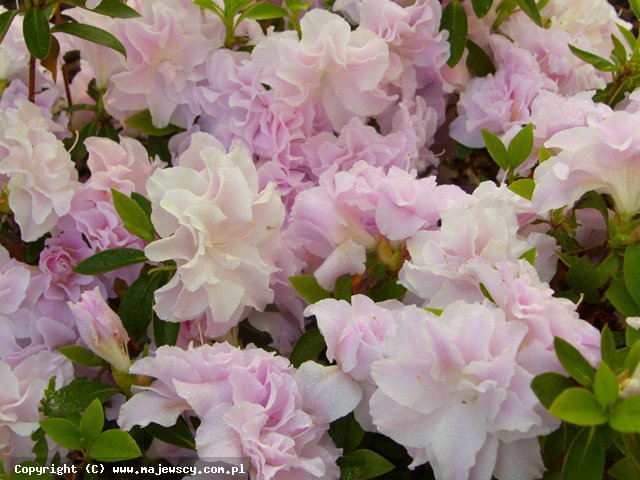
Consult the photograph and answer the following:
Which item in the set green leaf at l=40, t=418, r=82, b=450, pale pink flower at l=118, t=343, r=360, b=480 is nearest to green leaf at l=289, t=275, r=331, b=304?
pale pink flower at l=118, t=343, r=360, b=480

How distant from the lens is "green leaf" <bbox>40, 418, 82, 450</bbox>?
0.97m

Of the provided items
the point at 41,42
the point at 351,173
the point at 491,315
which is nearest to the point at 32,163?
the point at 41,42

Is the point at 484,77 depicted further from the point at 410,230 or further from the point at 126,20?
the point at 126,20

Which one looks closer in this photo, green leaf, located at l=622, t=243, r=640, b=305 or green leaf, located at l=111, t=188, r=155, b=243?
green leaf, located at l=622, t=243, r=640, b=305

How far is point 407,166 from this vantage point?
1.25 m

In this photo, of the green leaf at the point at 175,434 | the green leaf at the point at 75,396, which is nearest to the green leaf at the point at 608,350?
the green leaf at the point at 175,434

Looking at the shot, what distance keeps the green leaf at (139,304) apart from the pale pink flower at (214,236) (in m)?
0.12

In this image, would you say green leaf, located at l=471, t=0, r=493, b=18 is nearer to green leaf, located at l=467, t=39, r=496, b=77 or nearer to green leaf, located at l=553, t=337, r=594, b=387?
green leaf, located at l=467, t=39, r=496, b=77

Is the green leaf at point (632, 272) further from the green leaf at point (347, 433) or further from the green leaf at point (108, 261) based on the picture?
the green leaf at point (108, 261)

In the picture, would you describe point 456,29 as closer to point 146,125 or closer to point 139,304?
point 146,125

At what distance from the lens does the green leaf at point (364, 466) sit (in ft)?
3.11

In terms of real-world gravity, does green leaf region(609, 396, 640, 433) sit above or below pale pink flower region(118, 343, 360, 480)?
above

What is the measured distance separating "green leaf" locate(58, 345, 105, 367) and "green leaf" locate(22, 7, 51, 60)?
1.56 ft

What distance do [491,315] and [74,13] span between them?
956mm
